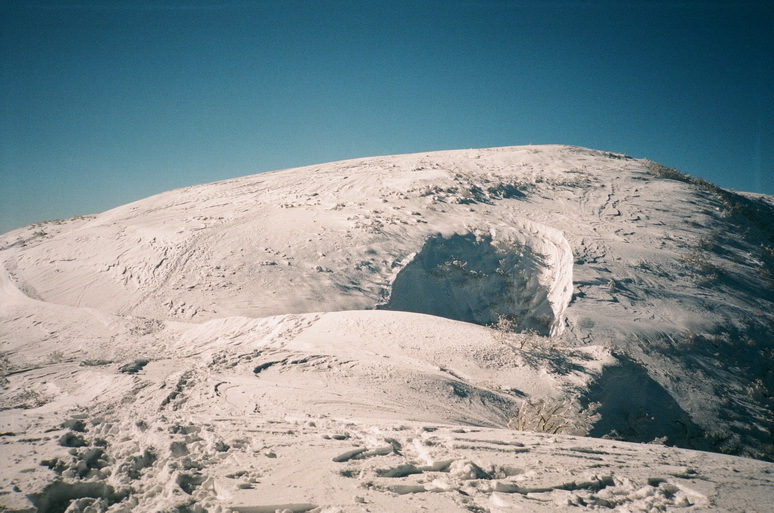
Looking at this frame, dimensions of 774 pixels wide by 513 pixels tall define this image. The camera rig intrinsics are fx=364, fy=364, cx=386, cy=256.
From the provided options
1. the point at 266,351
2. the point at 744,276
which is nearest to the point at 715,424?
the point at 744,276

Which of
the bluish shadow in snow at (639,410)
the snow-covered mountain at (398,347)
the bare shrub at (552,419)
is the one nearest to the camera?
the snow-covered mountain at (398,347)

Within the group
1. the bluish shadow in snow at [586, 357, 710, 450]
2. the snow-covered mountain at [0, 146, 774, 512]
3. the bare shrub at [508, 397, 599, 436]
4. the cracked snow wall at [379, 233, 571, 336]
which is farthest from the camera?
the cracked snow wall at [379, 233, 571, 336]

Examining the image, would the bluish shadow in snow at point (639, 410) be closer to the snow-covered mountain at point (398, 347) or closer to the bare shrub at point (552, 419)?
the snow-covered mountain at point (398, 347)

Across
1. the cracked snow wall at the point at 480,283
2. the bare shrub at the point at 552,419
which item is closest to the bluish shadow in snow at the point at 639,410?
the bare shrub at the point at 552,419

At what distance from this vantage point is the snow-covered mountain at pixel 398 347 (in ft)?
8.20

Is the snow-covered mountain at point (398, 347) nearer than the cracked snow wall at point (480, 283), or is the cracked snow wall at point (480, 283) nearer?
the snow-covered mountain at point (398, 347)

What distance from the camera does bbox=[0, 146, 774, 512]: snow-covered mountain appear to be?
2498 millimetres

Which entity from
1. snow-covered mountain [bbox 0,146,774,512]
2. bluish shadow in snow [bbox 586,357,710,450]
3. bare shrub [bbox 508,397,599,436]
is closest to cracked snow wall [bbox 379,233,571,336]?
snow-covered mountain [bbox 0,146,774,512]

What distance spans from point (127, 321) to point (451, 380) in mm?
6629

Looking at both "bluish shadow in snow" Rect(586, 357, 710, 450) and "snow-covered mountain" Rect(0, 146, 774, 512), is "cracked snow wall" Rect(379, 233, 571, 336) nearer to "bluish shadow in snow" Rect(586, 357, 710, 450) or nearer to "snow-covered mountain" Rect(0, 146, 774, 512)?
"snow-covered mountain" Rect(0, 146, 774, 512)

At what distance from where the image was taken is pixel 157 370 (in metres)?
5.06

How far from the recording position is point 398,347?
5.72 metres

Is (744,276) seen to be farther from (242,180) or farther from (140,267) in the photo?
(242,180)

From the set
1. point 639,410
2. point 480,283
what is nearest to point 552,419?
point 639,410
